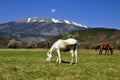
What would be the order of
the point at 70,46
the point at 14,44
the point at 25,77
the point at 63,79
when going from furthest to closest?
the point at 14,44 → the point at 70,46 → the point at 25,77 → the point at 63,79

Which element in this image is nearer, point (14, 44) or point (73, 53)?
point (73, 53)

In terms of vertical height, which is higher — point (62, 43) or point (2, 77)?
point (62, 43)

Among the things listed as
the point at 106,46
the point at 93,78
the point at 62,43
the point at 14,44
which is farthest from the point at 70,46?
the point at 14,44

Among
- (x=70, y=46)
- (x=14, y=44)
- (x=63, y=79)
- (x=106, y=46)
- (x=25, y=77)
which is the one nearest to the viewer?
(x=63, y=79)

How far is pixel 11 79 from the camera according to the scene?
55.4 feet

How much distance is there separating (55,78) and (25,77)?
1.91 m

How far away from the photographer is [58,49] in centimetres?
2984

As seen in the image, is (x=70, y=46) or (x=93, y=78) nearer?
(x=93, y=78)

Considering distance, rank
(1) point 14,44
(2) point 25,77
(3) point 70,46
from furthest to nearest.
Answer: (1) point 14,44 < (3) point 70,46 < (2) point 25,77

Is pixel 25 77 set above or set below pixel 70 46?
below

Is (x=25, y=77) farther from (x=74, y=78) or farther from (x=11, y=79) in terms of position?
(x=74, y=78)

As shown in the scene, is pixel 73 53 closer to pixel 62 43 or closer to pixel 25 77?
pixel 62 43

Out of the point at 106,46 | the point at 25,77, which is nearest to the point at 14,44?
the point at 106,46

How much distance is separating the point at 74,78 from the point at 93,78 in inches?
46.4
